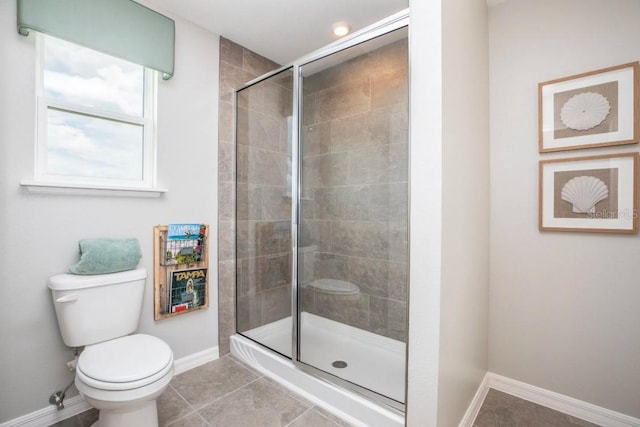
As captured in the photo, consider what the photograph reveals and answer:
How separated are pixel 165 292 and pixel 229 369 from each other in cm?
74

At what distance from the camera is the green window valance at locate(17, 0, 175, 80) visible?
1.49 metres

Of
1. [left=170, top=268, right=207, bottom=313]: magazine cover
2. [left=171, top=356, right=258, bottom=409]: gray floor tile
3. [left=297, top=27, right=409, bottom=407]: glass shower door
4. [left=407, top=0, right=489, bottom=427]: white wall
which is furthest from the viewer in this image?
[left=170, top=268, right=207, bottom=313]: magazine cover

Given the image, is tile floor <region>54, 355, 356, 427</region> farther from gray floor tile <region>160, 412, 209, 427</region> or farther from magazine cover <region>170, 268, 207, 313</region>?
magazine cover <region>170, 268, 207, 313</region>

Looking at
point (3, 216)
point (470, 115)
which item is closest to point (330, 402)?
point (470, 115)

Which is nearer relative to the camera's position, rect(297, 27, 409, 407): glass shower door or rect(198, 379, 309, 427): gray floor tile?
rect(198, 379, 309, 427): gray floor tile

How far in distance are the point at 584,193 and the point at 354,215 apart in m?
1.40

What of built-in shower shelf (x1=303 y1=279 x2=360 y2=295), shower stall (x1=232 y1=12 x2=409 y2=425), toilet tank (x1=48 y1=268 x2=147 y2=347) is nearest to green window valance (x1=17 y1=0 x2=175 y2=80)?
shower stall (x1=232 y1=12 x2=409 y2=425)

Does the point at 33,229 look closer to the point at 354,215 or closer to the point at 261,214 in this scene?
the point at 261,214

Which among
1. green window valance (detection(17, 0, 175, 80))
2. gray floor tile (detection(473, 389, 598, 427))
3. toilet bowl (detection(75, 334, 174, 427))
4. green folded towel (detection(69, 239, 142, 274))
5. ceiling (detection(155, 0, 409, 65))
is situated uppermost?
ceiling (detection(155, 0, 409, 65))

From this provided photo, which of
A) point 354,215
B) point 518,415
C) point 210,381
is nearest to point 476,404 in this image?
point 518,415

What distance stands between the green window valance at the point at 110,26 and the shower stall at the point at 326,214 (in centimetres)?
63

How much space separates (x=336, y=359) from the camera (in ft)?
6.66

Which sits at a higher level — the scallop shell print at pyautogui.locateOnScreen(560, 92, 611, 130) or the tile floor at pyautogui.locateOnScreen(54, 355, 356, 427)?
the scallop shell print at pyautogui.locateOnScreen(560, 92, 611, 130)

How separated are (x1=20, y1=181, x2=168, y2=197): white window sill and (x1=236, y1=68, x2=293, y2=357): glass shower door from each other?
68cm
